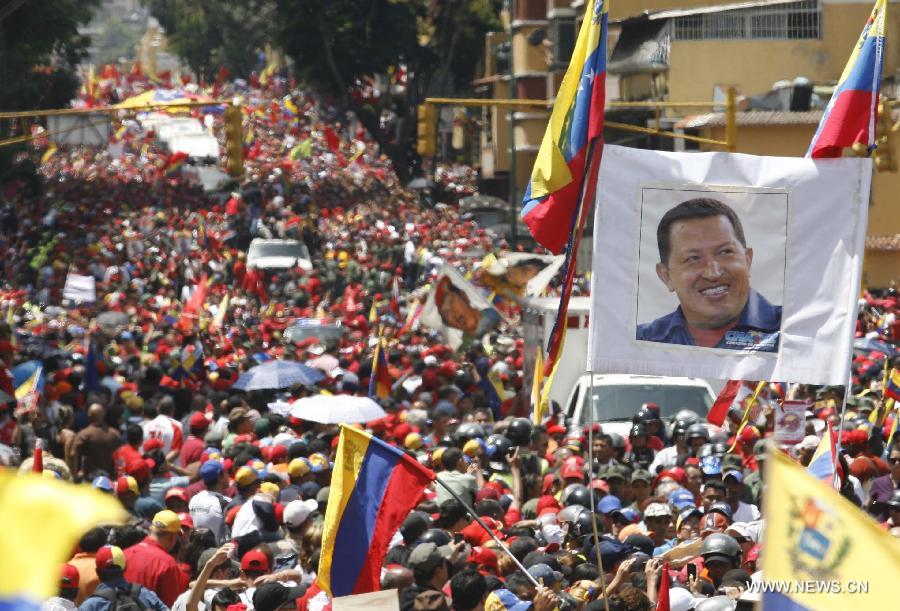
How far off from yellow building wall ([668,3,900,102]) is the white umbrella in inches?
930

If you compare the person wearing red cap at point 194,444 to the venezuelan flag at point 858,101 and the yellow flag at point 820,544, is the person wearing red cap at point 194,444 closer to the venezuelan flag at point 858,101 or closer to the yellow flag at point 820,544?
the venezuelan flag at point 858,101

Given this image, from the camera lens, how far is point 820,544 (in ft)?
11.5

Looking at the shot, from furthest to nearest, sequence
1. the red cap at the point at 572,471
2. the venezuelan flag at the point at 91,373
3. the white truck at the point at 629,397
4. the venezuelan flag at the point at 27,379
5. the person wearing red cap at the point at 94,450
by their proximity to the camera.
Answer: the venezuelan flag at the point at 91,373
the white truck at the point at 629,397
the venezuelan flag at the point at 27,379
the person wearing red cap at the point at 94,450
the red cap at the point at 572,471

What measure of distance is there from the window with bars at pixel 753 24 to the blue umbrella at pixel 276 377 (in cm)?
2178

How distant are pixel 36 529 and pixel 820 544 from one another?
1.69 m

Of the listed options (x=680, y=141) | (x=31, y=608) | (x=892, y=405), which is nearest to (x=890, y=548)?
(x=31, y=608)

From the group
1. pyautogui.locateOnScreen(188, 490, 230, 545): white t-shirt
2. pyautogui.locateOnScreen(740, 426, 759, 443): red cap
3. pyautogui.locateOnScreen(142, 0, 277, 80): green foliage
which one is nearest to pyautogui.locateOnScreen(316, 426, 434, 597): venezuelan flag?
pyautogui.locateOnScreen(188, 490, 230, 545): white t-shirt

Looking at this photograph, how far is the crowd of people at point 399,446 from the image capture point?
765 centimetres

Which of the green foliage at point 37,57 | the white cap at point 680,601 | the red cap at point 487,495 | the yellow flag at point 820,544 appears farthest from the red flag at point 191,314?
the yellow flag at point 820,544

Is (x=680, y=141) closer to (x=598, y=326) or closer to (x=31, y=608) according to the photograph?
(x=598, y=326)

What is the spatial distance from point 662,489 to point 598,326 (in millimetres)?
3833

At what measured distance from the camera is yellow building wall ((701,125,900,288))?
3127 centimetres

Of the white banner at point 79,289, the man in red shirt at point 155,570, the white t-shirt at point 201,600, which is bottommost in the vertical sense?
the white banner at point 79,289

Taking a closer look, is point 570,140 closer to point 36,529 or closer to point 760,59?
point 36,529
